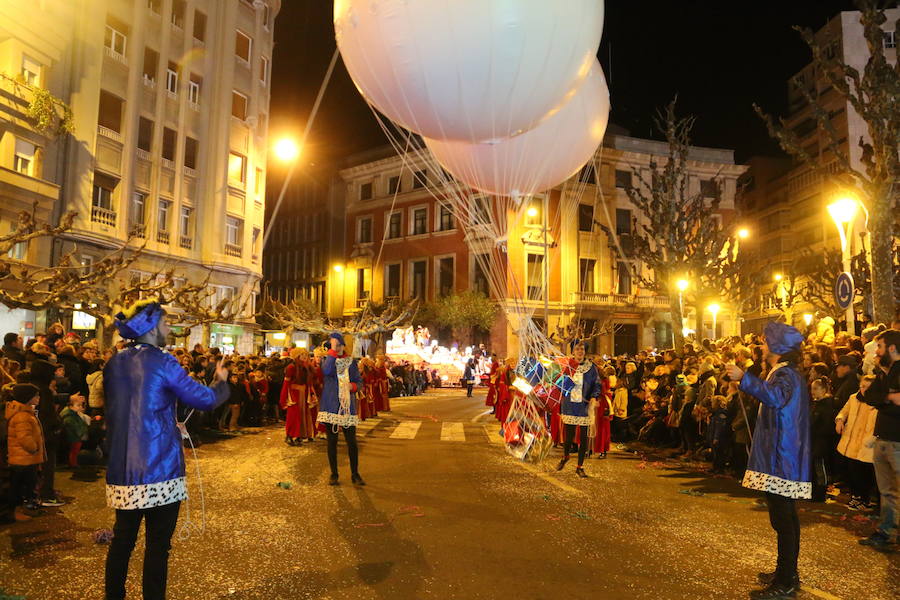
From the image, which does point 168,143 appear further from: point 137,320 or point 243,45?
point 137,320

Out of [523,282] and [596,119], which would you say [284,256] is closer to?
[523,282]

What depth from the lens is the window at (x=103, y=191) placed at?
79.4 ft

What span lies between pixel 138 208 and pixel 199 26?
986cm

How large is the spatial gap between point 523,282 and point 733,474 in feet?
108

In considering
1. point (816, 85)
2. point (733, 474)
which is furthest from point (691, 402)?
point (816, 85)

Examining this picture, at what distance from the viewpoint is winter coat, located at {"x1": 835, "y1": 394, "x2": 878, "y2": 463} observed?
6.84 m

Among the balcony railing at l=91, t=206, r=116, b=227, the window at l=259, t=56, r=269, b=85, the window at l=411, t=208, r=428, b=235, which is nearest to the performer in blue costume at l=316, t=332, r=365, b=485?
the balcony railing at l=91, t=206, r=116, b=227

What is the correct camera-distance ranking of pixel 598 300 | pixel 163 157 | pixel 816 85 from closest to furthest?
1. pixel 163 157
2. pixel 598 300
3. pixel 816 85

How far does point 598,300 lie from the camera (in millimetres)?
42562

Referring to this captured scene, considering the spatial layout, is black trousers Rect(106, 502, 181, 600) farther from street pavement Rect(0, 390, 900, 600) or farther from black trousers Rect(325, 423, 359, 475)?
black trousers Rect(325, 423, 359, 475)

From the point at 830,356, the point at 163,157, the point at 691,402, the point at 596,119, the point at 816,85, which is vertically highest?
the point at 816,85

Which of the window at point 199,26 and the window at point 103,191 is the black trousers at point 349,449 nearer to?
the window at point 103,191

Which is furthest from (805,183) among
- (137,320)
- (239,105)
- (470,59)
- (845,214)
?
(137,320)

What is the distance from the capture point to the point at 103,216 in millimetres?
24281
